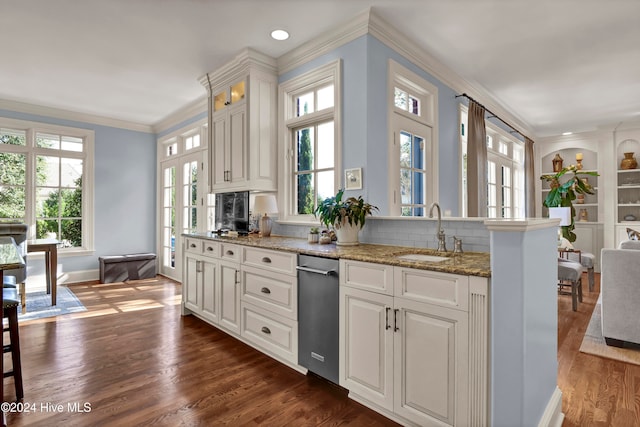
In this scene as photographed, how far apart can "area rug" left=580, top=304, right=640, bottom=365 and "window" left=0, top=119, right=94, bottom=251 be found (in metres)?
6.71

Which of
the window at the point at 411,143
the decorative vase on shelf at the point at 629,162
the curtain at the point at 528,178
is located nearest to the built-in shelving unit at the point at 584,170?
the decorative vase on shelf at the point at 629,162

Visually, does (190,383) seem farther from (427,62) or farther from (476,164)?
(476,164)

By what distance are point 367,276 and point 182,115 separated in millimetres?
4655

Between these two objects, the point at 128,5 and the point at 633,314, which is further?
the point at 633,314

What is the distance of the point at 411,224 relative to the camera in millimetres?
2490

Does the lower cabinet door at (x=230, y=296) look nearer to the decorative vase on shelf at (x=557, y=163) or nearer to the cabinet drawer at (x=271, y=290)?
the cabinet drawer at (x=271, y=290)

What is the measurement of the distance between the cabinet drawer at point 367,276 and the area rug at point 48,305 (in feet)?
11.7

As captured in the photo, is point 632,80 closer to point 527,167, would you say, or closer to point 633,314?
point 527,167

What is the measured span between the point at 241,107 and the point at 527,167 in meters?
5.42

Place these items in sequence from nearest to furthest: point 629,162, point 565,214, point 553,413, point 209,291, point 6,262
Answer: point 6,262 → point 553,413 → point 209,291 → point 565,214 → point 629,162

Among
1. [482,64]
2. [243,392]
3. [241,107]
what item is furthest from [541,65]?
[243,392]

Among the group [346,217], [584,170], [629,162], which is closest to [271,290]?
[346,217]

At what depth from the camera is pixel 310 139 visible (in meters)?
3.41

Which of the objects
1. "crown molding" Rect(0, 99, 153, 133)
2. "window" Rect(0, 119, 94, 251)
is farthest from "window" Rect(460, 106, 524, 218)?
"window" Rect(0, 119, 94, 251)
